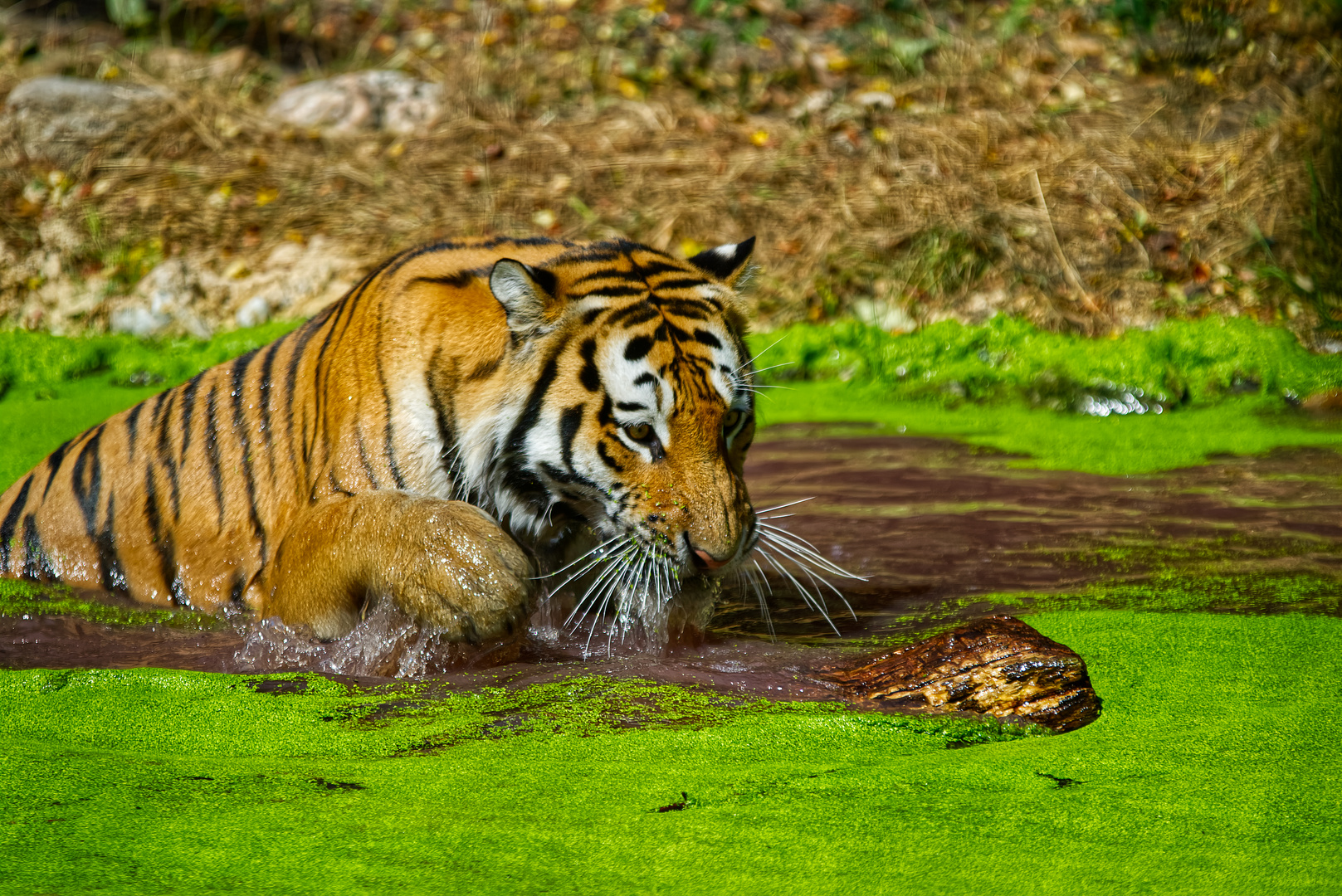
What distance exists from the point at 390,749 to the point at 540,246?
1.51 m

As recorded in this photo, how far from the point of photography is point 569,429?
286cm

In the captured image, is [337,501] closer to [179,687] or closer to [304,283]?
[179,687]

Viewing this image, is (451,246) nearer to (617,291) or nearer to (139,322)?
(617,291)

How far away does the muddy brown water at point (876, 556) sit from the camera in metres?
2.85

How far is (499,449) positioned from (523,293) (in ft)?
1.23

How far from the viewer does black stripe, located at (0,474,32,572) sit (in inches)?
150

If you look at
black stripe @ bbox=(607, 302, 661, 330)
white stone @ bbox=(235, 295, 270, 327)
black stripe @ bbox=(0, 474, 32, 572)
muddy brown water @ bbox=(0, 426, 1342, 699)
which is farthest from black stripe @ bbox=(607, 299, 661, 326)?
white stone @ bbox=(235, 295, 270, 327)

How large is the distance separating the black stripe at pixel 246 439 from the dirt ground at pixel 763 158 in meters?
3.58

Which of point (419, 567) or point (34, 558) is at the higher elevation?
point (419, 567)

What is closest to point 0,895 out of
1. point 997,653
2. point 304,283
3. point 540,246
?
point 997,653

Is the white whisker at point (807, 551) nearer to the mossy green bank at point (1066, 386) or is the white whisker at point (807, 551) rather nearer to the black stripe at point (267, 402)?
the black stripe at point (267, 402)

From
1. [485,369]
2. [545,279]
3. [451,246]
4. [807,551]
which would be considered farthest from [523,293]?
[807,551]

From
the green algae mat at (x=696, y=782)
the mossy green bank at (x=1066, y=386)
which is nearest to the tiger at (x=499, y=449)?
the green algae mat at (x=696, y=782)

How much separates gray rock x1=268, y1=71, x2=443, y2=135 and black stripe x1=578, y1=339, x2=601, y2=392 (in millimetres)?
6383
